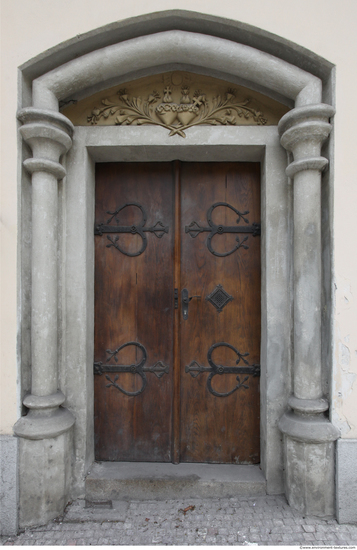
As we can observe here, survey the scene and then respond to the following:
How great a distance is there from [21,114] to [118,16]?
86cm

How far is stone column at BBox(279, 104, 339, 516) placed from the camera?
204 cm

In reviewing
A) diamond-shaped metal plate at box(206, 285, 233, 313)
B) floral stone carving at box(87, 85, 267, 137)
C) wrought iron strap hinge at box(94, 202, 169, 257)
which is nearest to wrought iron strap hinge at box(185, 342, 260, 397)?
diamond-shaped metal plate at box(206, 285, 233, 313)

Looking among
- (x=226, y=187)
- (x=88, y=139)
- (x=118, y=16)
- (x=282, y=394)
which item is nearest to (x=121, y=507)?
(x=282, y=394)

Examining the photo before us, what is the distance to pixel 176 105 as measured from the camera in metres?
2.37

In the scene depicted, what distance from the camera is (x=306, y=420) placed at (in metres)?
2.09

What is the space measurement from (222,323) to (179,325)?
1.06 feet

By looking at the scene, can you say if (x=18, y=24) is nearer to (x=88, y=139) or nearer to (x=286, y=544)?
(x=88, y=139)

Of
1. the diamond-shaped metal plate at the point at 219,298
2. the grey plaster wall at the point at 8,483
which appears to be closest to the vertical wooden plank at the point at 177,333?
the diamond-shaped metal plate at the point at 219,298

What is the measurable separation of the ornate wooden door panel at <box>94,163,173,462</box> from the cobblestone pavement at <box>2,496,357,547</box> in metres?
0.42

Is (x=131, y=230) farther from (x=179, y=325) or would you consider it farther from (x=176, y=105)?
(x=176, y=105)

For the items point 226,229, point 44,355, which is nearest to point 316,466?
point 226,229

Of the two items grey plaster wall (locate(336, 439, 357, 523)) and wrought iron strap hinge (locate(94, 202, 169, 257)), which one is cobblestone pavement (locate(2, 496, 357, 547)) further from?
wrought iron strap hinge (locate(94, 202, 169, 257))

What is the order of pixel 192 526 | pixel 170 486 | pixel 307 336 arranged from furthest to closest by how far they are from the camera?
1. pixel 170 486
2. pixel 307 336
3. pixel 192 526

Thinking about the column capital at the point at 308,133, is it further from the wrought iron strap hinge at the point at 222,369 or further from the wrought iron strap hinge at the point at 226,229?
the wrought iron strap hinge at the point at 222,369
